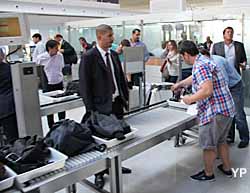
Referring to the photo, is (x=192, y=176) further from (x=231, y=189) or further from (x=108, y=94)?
(x=108, y=94)

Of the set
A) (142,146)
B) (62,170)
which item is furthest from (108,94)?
(62,170)

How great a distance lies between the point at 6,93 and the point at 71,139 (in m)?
1.28

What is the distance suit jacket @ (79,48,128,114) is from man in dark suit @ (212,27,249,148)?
5.18ft

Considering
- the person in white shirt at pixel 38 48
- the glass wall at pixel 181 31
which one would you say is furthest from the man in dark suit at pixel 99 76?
the glass wall at pixel 181 31

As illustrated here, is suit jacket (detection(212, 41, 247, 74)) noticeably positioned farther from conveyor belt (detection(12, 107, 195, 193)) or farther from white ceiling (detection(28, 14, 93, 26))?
white ceiling (detection(28, 14, 93, 26))

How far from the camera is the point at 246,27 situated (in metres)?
5.21

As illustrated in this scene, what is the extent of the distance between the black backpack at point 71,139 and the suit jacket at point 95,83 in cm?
54

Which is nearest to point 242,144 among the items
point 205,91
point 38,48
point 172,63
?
point 205,91

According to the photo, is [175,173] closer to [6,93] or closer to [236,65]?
[6,93]

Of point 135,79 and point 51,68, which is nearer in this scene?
point 51,68

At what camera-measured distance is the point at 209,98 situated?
2.49 metres

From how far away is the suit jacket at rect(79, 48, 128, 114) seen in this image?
243cm

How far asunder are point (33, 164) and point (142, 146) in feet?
2.57

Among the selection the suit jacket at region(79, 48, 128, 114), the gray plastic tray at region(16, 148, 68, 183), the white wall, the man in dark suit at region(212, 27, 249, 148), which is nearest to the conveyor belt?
the gray plastic tray at region(16, 148, 68, 183)
